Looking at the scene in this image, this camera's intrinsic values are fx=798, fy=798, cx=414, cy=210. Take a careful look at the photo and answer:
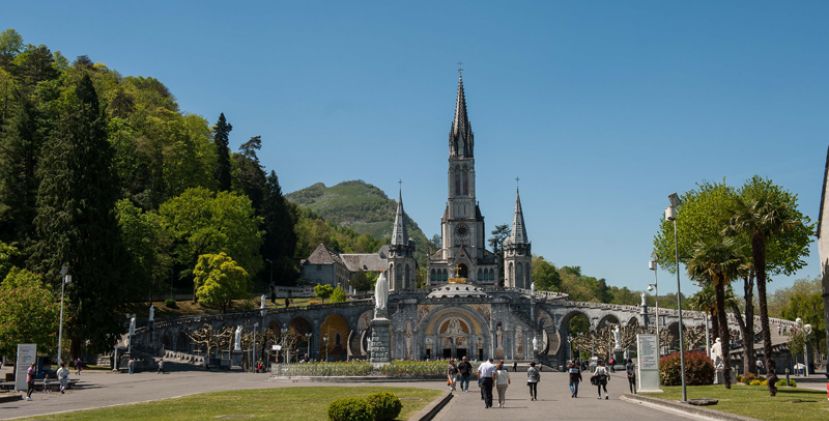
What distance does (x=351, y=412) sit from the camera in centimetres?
1572

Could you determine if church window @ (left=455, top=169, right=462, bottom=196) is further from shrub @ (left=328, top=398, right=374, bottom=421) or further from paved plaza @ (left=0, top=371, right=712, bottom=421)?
shrub @ (left=328, top=398, right=374, bottom=421)

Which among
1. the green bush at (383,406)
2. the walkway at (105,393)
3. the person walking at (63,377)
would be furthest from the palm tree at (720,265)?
the person walking at (63,377)

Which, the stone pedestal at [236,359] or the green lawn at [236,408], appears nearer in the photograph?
the green lawn at [236,408]

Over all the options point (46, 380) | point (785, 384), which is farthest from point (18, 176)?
point (785, 384)

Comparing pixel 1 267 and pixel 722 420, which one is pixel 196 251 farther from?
pixel 722 420

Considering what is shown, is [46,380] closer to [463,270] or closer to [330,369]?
[330,369]

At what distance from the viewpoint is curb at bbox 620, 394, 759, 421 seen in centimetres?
1848

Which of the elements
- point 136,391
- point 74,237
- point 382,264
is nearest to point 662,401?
point 136,391

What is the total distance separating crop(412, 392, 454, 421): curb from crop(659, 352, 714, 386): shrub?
13.9 meters

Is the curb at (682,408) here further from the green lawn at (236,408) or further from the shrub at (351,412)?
the shrub at (351,412)

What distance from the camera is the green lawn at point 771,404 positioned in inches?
735

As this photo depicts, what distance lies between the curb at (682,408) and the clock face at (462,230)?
9887cm

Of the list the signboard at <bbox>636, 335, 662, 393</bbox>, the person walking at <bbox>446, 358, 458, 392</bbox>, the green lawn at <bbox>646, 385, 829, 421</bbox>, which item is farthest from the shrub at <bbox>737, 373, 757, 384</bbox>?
the person walking at <bbox>446, 358, 458, 392</bbox>

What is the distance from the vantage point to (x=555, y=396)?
30.3 meters
